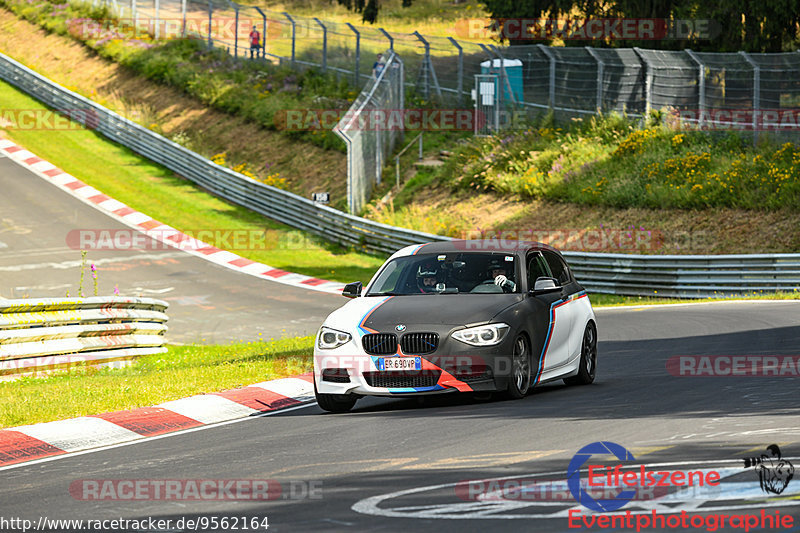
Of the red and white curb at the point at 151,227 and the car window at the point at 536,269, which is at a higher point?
the car window at the point at 536,269

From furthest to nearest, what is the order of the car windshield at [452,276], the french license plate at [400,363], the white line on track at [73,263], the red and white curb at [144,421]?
the white line on track at [73,263]
the car windshield at [452,276]
the french license plate at [400,363]
the red and white curb at [144,421]

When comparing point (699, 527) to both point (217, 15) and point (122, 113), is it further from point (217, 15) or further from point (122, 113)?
point (217, 15)

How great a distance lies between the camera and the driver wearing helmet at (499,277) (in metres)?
11.6

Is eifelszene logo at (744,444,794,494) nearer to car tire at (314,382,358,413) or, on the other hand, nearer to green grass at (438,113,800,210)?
car tire at (314,382,358,413)

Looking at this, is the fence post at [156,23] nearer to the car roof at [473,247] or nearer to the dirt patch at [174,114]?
the dirt patch at [174,114]

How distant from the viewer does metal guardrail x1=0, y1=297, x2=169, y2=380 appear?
14.3 m

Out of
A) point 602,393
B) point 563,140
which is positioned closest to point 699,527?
point 602,393

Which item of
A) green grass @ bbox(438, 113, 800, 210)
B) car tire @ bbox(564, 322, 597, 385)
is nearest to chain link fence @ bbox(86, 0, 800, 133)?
green grass @ bbox(438, 113, 800, 210)

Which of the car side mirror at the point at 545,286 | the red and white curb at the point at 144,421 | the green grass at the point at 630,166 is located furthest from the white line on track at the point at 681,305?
the red and white curb at the point at 144,421

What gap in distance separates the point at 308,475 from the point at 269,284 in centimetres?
2050

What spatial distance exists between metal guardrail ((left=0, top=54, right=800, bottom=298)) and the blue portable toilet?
7157 mm

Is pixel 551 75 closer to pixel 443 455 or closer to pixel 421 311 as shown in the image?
pixel 421 311

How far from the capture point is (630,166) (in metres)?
31.5

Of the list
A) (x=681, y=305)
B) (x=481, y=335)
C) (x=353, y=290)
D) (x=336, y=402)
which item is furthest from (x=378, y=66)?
(x=481, y=335)
